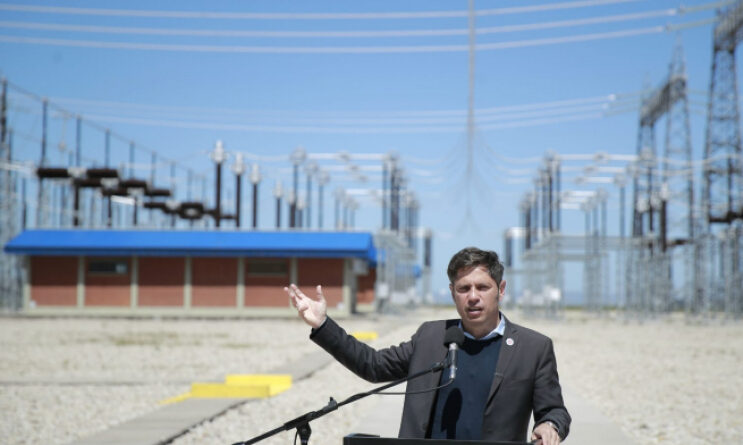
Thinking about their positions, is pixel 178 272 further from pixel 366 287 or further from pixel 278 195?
pixel 278 195

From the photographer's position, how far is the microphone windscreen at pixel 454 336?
3262mm

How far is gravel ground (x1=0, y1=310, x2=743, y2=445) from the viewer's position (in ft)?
31.4

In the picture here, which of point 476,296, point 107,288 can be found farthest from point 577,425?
point 107,288

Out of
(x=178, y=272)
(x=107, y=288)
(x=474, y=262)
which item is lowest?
(x=107, y=288)

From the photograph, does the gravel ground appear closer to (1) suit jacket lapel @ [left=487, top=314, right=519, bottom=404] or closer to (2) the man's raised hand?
(2) the man's raised hand

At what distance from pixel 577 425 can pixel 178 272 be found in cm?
2968

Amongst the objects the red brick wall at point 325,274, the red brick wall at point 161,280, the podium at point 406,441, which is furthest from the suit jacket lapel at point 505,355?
the red brick wall at point 161,280

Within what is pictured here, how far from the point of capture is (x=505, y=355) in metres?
3.50

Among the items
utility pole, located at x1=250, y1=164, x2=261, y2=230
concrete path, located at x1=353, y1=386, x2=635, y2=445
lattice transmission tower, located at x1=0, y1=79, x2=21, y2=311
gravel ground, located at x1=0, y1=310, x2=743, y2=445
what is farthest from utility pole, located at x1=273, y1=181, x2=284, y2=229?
concrete path, located at x1=353, y1=386, x2=635, y2=445

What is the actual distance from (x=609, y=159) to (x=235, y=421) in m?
36.0

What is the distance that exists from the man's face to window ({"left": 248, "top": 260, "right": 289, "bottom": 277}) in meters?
33.9

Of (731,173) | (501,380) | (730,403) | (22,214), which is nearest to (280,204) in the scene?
(22,214)

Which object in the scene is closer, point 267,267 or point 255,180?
point 267,267

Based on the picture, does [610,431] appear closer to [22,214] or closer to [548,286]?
[548,286]
